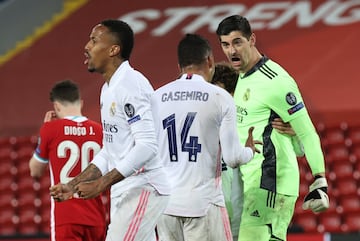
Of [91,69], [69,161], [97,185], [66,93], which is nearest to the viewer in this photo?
[97,185]

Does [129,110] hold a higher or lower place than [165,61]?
lower

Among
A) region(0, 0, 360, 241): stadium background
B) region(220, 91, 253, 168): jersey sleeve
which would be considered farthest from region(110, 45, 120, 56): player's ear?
A: region(0, 0, 360, 241): stadium background

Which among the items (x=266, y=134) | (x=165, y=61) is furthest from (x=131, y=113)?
(x=165, y=61)

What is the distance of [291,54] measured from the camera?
13.8 m

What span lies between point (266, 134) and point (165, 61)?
8.51 m

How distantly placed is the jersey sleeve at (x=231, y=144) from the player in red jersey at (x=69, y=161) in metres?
1.55

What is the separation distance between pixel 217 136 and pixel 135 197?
678 mm

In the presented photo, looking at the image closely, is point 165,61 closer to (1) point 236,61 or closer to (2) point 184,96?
(1) point 236,61

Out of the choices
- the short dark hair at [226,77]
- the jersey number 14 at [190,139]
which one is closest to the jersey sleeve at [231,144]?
the jersey number 14 at [190,139]

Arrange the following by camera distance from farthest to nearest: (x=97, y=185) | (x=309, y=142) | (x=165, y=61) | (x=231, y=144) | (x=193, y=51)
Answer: (x=165, y=61) < (x=309, y=142) < (x=193, y=51) < (x=231, y=144) < (x=97, y=185)

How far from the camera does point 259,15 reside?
14.6 meters

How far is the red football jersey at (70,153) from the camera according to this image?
262 inches

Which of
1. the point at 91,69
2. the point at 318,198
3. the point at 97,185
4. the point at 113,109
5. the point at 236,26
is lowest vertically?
the point at 318,198

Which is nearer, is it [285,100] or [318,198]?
[318,198]
